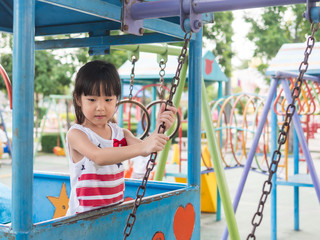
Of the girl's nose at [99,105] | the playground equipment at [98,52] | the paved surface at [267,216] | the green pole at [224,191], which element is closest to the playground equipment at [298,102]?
the paved surface at [267,216]

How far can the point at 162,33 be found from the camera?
2.29 meters

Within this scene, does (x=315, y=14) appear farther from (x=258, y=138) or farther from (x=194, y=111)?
(x=258, y=138)

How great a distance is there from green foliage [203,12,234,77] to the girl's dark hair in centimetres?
1042

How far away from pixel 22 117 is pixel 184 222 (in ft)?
3.68

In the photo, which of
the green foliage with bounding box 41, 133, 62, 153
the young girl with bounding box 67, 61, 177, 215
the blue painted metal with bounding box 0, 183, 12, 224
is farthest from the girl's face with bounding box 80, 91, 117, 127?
the green foliage with bounding box 41, 133, 62, 153

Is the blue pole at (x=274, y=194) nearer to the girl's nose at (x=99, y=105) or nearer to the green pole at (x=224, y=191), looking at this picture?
the green pole at (x=224, y=191)

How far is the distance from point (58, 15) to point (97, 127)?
676 mm

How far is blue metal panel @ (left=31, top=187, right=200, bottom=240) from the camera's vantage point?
151cm

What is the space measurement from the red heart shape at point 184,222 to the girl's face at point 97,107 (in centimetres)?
61

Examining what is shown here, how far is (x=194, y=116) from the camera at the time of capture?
2.32m

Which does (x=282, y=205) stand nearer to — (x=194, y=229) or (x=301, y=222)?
(x=301, y=222)

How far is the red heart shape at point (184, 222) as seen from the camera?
2176mm

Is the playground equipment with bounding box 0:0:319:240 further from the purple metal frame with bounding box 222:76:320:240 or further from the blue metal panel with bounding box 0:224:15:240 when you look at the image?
the purple metal frame with bounding box 222:76:320:240

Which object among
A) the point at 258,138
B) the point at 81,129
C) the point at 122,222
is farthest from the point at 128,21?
the point at 258,138
